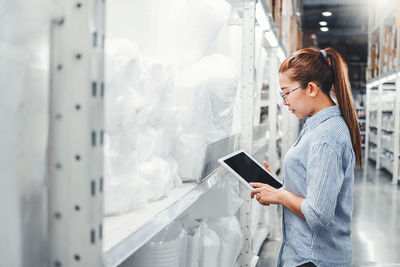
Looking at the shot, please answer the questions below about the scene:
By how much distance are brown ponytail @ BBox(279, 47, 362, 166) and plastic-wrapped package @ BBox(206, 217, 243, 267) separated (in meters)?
0.69

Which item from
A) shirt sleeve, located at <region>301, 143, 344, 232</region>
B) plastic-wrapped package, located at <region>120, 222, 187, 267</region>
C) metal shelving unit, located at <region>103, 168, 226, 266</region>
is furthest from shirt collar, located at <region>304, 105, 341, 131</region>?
plastic-wrapped package, located at <region>120, 222, 187, 267</region>

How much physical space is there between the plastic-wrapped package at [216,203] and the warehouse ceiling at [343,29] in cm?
1078

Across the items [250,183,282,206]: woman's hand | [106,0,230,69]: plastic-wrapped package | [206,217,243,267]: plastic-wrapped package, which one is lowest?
[206,217,243,267]: plastic-wrapped package

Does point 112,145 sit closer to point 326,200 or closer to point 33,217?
point 33,217

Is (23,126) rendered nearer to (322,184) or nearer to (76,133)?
(76,133)

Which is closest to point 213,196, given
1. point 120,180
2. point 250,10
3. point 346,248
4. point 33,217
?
point 346,248

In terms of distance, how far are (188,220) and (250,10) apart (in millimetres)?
1019

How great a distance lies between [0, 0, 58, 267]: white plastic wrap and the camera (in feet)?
→ 2.14

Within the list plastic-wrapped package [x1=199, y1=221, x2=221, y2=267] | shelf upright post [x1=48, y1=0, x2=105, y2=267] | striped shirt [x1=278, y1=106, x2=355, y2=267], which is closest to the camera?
shelf upright post [x1=48, y1=0, x2=105, y2=267]

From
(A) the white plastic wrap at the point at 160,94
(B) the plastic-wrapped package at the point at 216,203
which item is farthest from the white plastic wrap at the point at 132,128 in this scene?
(B) the plastic-wrapped package at the point at 216,203

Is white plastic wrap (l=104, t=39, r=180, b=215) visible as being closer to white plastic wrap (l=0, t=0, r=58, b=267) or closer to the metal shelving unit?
the metal shelving unit

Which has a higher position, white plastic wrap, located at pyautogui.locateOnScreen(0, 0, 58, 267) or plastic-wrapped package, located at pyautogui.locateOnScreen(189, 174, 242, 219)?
white plastic wrap, located at pyautogui.locateOnScreen(0, 0, 58, 267)

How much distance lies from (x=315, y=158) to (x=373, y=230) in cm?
320

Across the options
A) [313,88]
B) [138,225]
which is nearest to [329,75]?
[313,88]
